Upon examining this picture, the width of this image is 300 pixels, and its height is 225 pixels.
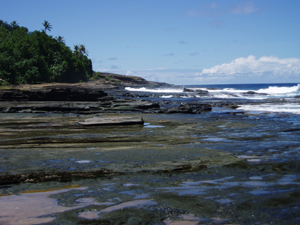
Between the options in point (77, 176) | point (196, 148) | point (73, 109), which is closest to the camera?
point (77, 176)

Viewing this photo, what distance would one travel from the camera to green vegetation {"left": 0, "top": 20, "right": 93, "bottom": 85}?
45281 mm

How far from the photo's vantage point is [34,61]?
170ft

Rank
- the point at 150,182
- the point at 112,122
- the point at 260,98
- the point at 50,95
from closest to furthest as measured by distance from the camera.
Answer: the point at 150,182
the point at 112,122
the point at 50,95
the point at 260,98

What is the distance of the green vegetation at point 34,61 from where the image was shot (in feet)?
149

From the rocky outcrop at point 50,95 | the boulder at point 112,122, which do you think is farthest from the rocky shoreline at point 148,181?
the rocky outcrop at point 50,95

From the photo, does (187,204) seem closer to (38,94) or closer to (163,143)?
(163,143)

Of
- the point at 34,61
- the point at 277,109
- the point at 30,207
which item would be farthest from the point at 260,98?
the point at 30,207

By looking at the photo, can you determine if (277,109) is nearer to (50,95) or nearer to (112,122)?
(112,122)

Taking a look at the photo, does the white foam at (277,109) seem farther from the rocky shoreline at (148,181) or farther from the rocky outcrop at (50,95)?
the rocky outcrop at (50,95)

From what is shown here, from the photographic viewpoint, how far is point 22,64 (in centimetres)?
4688

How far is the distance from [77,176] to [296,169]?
3.87 m

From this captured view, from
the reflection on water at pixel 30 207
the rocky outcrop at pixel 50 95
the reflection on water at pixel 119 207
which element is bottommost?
the reflection on water at pixel 119 207

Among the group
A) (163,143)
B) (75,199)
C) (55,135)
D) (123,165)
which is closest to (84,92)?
(55,135)

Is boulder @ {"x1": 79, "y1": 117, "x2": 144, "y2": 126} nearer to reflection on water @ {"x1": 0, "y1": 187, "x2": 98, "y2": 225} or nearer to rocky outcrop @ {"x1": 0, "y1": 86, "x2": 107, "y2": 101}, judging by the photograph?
reflection on water @ {"x1": 0, "y1": 187, "x2": 98, "y2": 225}
